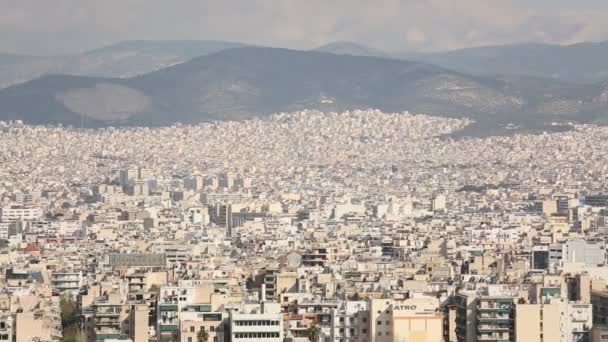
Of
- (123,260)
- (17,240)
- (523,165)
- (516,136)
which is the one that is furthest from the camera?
(516,136)

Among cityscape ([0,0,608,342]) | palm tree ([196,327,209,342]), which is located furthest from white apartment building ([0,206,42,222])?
palm tree ([196,327,209,342])

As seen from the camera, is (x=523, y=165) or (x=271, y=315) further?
(x=523, y=165)

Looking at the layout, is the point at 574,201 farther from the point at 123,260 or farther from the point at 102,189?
the point at 123,260

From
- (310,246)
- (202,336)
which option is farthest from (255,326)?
(310,246)

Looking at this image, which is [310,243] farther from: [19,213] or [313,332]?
[19,213]

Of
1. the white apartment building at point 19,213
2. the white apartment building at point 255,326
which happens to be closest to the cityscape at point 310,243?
the white apartment building at point 255,326

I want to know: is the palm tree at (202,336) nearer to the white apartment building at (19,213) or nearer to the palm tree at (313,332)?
the palm tree at (313,332)

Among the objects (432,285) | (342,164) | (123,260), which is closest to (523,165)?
(342,164)

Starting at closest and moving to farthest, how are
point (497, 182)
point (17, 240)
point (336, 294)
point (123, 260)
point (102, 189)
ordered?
point (336, 294)
point (123, 260)
point (17, 240)
point (102, 189)
point (497, 182)
